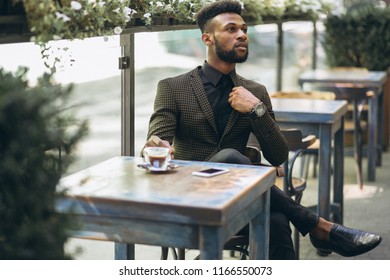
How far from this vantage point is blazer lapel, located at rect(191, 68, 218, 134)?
373 centimetres

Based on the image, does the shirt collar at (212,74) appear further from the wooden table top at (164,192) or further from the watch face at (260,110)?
the wooden table top at (164,192)

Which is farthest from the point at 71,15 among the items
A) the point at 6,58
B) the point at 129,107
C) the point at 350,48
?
the point at 350,48

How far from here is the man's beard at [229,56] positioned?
12.4 feet

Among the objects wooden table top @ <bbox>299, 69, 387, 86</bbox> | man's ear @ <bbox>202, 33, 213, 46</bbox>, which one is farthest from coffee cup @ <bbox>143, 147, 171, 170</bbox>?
wooden table top @ <bbox>299, 69, 387, 86</bbox>

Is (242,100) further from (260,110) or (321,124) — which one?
(321,124)

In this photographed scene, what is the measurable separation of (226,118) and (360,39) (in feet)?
16.9

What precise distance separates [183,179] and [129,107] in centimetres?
146

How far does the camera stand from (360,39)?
859 centimetres

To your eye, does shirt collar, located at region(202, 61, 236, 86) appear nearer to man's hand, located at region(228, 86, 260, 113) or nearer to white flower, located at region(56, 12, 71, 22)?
man's hand, located at region(228, 86, 260, 113)

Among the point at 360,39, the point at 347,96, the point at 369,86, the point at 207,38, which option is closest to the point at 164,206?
the point at 207,38

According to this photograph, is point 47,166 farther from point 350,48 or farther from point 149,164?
point 350,48

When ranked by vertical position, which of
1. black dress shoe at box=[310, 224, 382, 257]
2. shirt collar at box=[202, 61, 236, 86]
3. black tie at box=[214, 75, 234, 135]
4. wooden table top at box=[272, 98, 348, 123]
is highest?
shirt collar at box=[202, 61, 236, 86]
